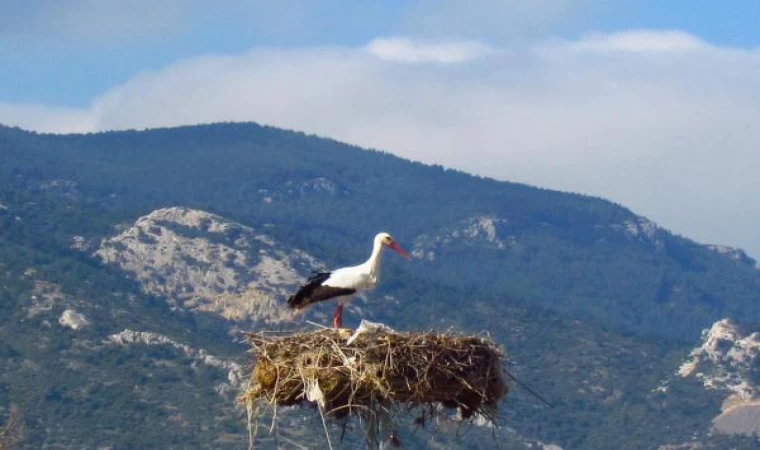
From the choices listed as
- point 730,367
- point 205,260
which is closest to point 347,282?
point 730,367

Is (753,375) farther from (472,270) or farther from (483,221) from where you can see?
(483,221)

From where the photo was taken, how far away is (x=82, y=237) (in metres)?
128

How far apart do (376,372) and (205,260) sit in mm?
105095

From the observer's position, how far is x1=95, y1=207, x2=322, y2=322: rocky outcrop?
118562 millimetres

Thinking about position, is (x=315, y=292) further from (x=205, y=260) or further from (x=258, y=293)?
(x=205, y=260)

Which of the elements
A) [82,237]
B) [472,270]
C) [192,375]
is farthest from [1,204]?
[472,270]

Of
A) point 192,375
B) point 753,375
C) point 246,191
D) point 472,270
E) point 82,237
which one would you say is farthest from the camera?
point 246,191

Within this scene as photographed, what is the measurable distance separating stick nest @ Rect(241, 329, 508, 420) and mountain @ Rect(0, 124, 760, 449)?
59.3 inches

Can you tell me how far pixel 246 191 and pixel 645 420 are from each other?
3271 inches

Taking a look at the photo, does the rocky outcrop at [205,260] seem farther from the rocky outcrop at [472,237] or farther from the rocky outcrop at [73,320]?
the rocky outcrop at [472,237]

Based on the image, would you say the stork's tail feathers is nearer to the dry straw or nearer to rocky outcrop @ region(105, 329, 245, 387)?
the dry straw

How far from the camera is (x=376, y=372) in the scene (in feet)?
63.0

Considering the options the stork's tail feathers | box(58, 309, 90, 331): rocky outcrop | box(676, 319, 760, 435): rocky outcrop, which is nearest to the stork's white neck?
the stork's tail feathers

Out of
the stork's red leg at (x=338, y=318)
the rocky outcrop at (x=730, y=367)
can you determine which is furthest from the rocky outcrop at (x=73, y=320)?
the stork's red leg at (x=338, y=318)
